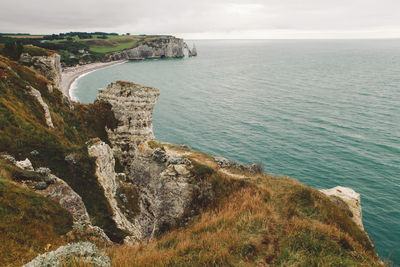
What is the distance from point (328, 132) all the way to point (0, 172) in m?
72.9

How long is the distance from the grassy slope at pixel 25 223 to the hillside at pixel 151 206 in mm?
60

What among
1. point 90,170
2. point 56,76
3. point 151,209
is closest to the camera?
point 90,170

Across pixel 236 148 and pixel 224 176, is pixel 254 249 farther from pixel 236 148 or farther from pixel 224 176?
pixel 236 148

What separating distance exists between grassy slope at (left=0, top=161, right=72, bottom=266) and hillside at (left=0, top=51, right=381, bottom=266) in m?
0.06

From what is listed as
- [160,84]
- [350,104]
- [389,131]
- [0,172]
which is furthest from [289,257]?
[160,84]

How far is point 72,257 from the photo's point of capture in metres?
8.48

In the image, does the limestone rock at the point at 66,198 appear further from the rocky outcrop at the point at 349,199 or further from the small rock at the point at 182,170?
the rocky outcrop at the point at 349,199

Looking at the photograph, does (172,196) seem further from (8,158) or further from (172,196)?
(8,158)

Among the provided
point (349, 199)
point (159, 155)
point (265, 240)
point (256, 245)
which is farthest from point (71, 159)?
point (349, 199)

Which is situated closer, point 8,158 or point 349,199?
point 8,158

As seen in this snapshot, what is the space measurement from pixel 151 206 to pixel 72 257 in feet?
72.4

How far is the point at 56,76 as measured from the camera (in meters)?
48.9

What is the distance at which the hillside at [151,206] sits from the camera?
35.1ft

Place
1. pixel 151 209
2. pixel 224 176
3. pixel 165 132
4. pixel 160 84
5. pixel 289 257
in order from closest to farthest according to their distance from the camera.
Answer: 1. pixel 289 257
2. pixel 224 176
3. pixel 151 209
4. pixel 165 132
5. pixel 160 84
